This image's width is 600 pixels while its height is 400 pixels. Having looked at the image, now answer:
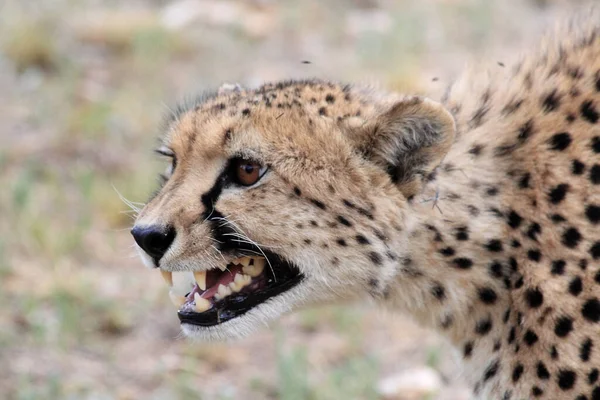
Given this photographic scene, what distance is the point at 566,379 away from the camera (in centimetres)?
264

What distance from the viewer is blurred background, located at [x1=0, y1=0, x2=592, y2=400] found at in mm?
4254

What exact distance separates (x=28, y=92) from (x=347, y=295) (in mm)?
4469

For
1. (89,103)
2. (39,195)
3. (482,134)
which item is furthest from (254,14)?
(482,134)

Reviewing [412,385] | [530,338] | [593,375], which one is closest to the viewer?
[593,375]

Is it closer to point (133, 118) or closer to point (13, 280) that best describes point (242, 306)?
point (13, 280)

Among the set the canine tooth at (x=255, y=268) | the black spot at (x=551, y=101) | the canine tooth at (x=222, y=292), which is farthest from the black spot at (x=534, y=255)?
the canine tooth at (x=222, y=292)

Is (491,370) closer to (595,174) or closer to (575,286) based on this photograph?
(575,286)

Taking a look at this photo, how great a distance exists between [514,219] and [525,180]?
118 mm

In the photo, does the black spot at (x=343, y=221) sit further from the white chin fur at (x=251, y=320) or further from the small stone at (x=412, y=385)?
the small stone at (x=412, y=385)

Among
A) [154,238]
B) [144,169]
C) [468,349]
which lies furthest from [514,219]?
[144,169]

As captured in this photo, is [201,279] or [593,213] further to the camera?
[201,279]

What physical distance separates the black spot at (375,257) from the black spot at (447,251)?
186 millimetres

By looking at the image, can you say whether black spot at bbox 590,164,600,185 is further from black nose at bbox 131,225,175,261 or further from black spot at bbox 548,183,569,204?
black nose at bbox 131,225,175,261

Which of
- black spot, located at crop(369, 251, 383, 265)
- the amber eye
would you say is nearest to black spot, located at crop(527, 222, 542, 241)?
black spot, located at crop(369, 251, 383, 265)
